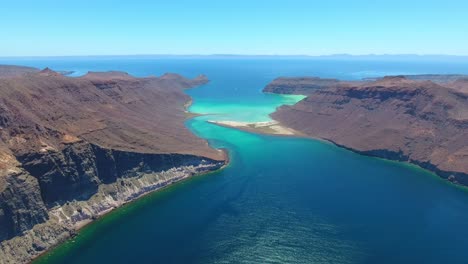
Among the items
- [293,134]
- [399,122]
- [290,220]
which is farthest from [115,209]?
[399,122]

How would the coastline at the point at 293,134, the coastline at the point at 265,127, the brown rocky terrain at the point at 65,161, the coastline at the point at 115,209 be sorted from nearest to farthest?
the coastline at the point at 115,209 < the brown rocky terrain at the point at 65,161 < the coastline at the point at 293,134 < the coastline at the point at 265,127

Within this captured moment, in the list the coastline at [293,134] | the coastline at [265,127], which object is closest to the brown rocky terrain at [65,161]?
the coastline at [265,127]

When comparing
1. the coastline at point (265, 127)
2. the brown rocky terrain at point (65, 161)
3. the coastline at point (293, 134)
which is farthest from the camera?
the coastline at point (265, 127)

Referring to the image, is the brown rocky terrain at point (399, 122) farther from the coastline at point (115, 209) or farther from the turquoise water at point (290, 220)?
the coastline at point (115, 209)

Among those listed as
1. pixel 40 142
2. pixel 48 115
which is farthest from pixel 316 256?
pixel 48 115

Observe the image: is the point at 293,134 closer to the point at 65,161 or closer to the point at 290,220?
the point at 290,220

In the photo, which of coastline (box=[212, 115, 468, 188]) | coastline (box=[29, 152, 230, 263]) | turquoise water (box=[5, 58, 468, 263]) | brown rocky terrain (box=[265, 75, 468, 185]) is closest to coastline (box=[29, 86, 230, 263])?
coastline (box=[29, 152, 230, 263])

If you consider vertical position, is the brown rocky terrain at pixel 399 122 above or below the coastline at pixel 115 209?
above

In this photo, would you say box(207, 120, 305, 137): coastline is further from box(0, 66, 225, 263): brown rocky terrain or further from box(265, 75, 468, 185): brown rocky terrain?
box(0, 66, 225, 263): brown rocky terrain
